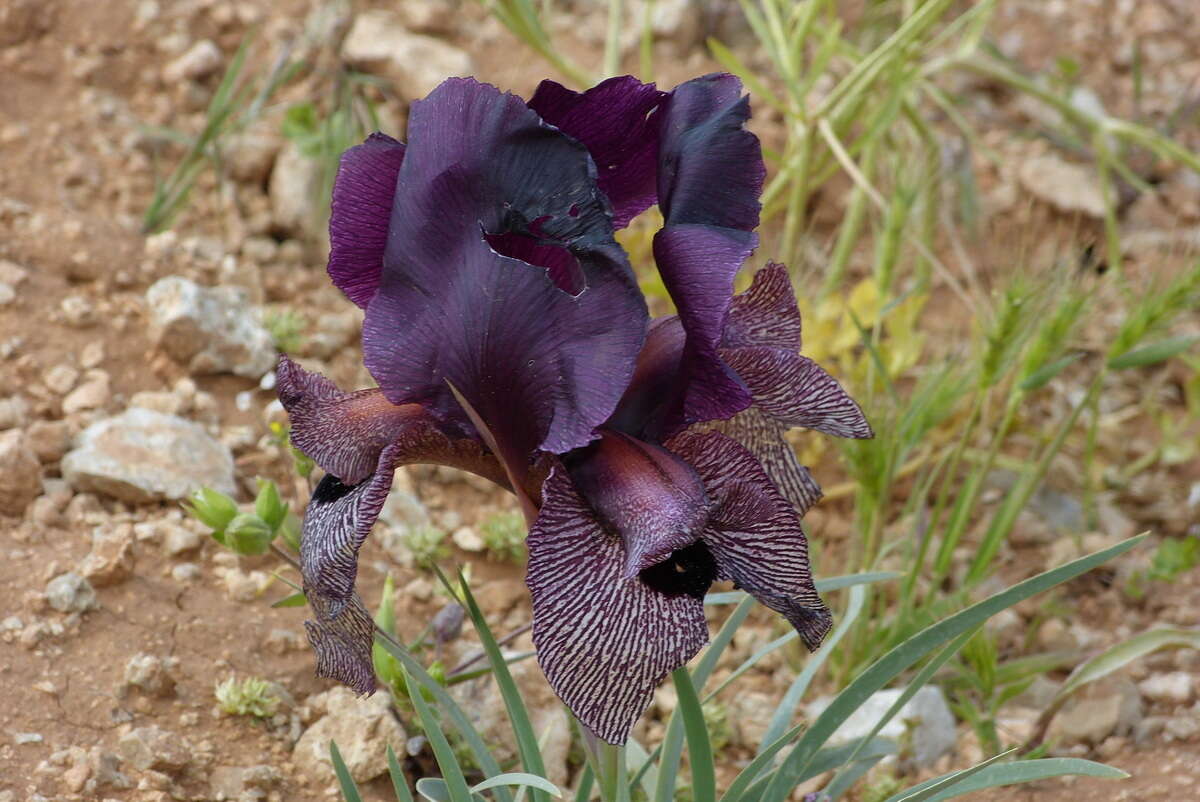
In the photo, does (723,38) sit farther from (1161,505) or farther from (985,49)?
(1161,505)

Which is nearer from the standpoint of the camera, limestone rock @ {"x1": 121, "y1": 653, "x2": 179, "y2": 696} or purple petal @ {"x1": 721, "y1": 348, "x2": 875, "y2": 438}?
purple petal @ {"x1": 721, "y1": 348, "x2": 875, "y2": 438}

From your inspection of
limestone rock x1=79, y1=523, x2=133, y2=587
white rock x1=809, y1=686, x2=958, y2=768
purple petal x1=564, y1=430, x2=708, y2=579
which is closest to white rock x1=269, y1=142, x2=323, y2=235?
limestone rock x1=79, y1=523, x2=133, y2=587

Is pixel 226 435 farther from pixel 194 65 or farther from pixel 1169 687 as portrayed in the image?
pixel 1169 687

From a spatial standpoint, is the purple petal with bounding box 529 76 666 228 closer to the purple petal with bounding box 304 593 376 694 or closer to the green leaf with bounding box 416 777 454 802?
the purple petal with bounding box 304 593 376 694

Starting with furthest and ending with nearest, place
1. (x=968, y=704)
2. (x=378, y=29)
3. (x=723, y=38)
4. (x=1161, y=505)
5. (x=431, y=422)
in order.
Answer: (x=723, y=38) < (x=378, y=29) < (x=1161, y=505) < (x=968, y=704) < (x=431, y=422)

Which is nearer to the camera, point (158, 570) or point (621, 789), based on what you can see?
point (621, 789)

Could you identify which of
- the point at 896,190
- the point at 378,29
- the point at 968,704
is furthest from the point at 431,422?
the point at 378,29
